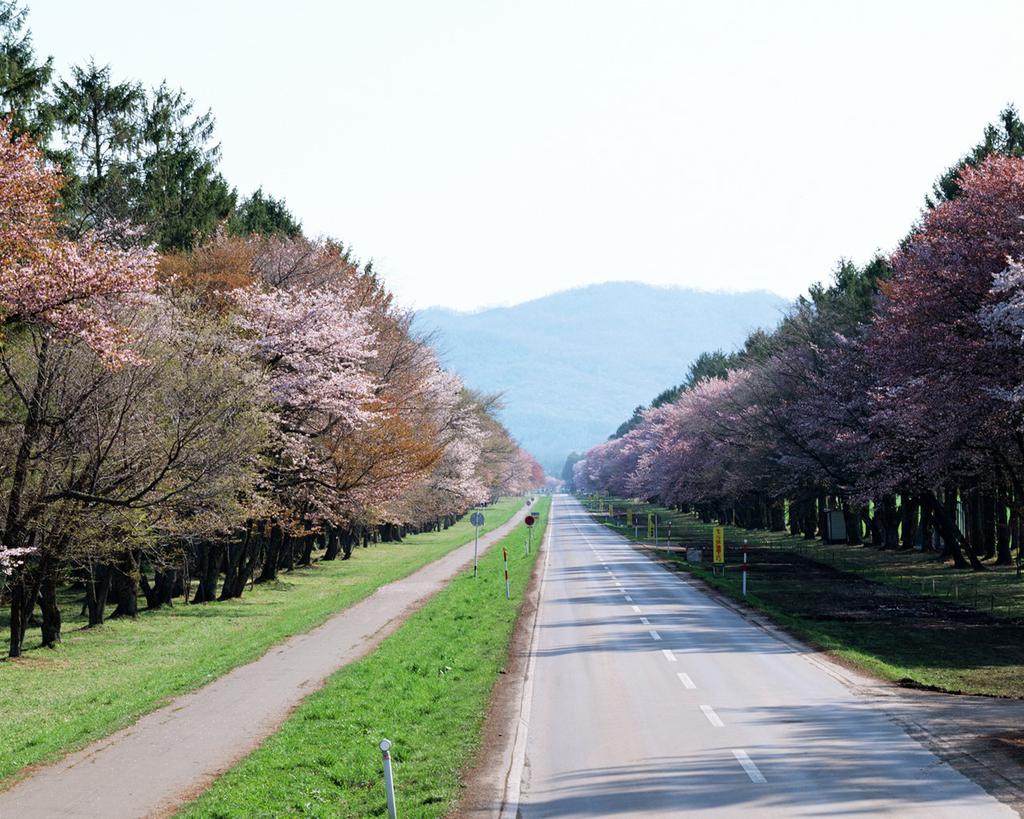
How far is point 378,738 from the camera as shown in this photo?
16141 mm

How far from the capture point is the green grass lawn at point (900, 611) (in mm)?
23761

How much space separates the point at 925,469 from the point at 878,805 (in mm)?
28302

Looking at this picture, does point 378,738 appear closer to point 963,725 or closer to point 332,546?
point 963,725

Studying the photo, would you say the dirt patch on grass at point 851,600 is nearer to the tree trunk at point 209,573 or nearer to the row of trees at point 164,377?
the row of trees at point 164,377

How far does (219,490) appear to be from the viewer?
30562 mm

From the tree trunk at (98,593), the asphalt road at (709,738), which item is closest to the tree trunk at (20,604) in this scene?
the tree trunk at (98,593)

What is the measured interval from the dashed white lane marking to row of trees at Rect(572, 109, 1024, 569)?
15513 mm

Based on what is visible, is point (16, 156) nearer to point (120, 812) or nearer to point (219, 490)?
point (120, 812)

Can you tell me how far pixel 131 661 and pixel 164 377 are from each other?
710cm

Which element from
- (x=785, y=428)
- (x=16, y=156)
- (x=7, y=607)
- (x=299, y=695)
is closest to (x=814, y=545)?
(x=785, y=428)

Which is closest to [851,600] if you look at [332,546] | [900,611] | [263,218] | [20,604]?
[900,611]

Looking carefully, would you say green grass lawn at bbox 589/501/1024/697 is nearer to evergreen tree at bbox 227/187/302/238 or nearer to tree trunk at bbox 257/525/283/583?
tree trunk at bbox 257/525/283/583

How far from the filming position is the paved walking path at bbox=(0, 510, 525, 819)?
13500 millimetres

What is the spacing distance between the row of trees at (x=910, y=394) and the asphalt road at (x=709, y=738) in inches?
Answer: 406
